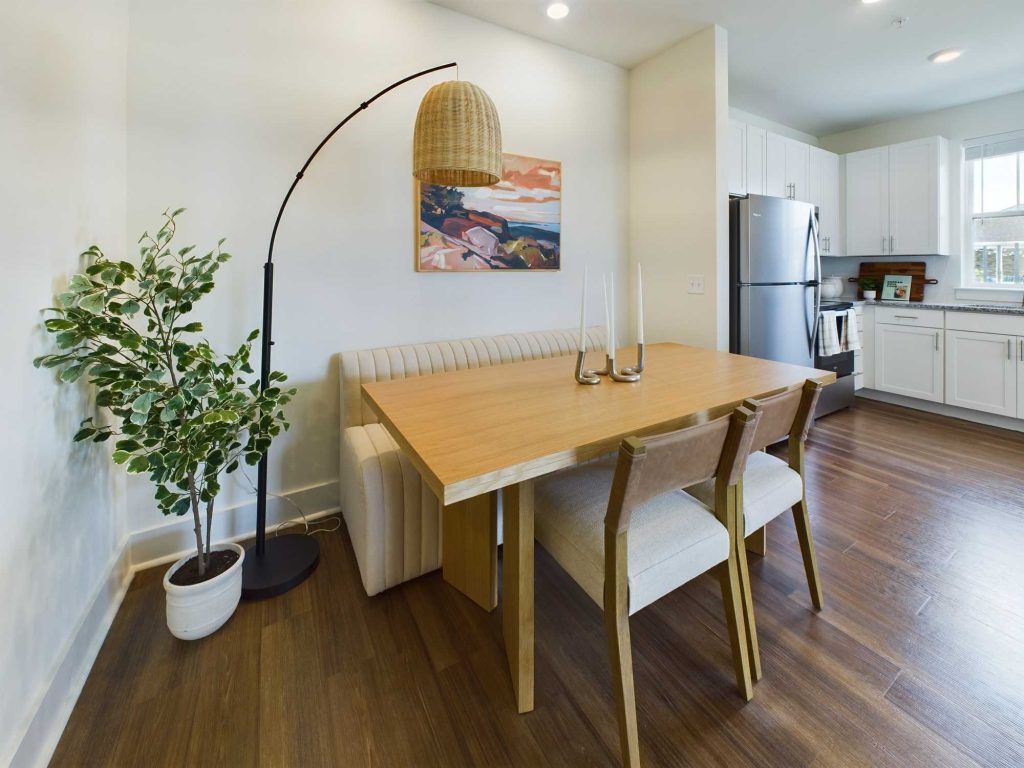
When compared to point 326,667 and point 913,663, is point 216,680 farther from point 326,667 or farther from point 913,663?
point 913,663

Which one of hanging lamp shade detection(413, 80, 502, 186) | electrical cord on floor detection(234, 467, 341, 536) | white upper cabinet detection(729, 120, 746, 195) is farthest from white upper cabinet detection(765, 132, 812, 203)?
electrical cord on floor detection(234, 467, 341, 536)

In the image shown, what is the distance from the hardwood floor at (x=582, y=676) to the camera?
119cm

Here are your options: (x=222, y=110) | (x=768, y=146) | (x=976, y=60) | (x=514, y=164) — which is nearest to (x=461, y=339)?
(x=514, y=164)

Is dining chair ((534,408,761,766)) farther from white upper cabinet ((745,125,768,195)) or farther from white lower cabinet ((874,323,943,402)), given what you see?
white lower cabinet ((874,323,943,402))

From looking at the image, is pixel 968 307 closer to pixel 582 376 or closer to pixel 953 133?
pixel 953 133

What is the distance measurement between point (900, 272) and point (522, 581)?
5.15m

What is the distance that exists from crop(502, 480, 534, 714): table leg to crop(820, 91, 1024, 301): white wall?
5.02 metres

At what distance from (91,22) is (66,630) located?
1.95 m

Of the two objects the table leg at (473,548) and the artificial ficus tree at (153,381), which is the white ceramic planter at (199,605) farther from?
the table leg at (473,548)

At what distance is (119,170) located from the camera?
179 centimetres

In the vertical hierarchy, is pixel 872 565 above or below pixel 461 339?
below

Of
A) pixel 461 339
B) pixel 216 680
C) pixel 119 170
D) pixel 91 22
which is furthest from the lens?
pixel 461 339

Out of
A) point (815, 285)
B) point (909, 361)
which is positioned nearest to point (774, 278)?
point (815, 285)

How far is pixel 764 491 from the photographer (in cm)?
148
